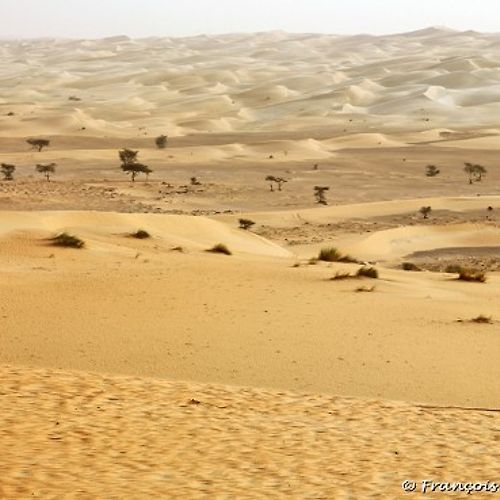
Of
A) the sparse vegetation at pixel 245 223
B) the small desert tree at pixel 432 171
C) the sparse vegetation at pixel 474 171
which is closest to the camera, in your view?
the sparse vegetation at pixel 245 223

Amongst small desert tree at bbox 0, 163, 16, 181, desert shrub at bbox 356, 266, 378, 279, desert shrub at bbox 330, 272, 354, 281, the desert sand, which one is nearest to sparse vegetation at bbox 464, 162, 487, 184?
the desert sand

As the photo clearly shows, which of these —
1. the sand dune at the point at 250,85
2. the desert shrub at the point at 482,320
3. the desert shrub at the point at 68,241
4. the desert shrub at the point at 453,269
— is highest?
the sand dune at the point at 250,85

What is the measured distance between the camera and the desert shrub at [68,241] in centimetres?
1544

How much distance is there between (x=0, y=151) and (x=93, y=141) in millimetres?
7010

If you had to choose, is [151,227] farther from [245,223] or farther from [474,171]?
[474,171]

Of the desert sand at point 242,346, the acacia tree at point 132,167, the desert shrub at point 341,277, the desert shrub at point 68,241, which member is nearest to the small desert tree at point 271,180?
the desert sand at point 242,346

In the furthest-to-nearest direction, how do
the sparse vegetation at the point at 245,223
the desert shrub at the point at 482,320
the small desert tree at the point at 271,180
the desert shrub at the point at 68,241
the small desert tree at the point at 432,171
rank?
1. the small desert tree at the point at 432,171
2. the small desert tree at the point at 271,180
3. the sparse vegetation at the point at 245,223
4. the desert shrub at the point at 68,241
5. the desert shrub at the point at 482,320

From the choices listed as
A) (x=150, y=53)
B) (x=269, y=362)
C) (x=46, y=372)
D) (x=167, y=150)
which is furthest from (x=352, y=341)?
(x=150, y=53)

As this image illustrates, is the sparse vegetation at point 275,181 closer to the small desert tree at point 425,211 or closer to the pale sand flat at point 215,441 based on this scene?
the small desert tree at point 425,211

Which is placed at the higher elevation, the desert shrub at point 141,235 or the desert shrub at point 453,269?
the desert shrub at point 141,235

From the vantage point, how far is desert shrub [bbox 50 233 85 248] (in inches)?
608

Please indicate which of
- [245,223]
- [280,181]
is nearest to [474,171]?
[280,181]

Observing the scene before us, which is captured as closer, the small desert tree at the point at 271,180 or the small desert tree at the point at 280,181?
the small desert tree at the point at 271,180

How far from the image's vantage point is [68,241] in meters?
15.5
